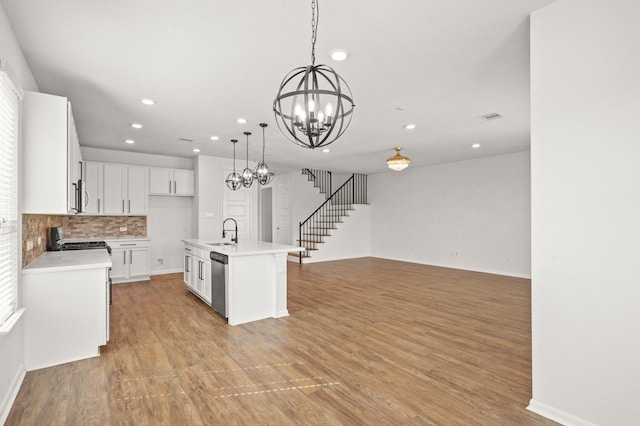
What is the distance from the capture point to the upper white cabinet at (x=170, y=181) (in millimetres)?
7293

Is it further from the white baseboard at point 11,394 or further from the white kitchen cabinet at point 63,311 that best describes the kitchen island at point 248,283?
the white baseboard at point 11,394

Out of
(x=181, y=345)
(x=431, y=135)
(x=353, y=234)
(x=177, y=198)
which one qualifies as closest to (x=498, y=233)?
(x=431, y=135)

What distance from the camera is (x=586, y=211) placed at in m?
2.09

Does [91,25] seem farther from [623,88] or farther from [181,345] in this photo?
[623,88]

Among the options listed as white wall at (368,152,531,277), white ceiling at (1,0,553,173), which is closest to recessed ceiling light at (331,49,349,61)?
white ceiling at (1,0,553,173)

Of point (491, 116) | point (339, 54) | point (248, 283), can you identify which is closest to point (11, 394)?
point (248, 283)

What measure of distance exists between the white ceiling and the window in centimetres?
54

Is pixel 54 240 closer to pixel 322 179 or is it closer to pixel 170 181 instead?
pixel 170 181

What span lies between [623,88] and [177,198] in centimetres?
793

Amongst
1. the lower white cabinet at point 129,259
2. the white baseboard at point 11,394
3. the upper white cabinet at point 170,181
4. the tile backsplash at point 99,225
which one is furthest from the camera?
the upper white cabinet at point 170,181

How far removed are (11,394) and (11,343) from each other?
372 millimetres

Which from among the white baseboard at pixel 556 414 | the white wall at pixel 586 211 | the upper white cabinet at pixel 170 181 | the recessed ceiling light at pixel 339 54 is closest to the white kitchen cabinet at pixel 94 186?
the upper white cabinet at pixel 170 181

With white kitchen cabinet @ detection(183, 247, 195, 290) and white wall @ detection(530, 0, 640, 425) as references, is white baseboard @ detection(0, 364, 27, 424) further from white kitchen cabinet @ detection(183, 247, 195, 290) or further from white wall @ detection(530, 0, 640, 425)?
white wall @ detection(530, 0, 640, 425)

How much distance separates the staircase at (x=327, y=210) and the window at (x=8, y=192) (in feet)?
23.5
